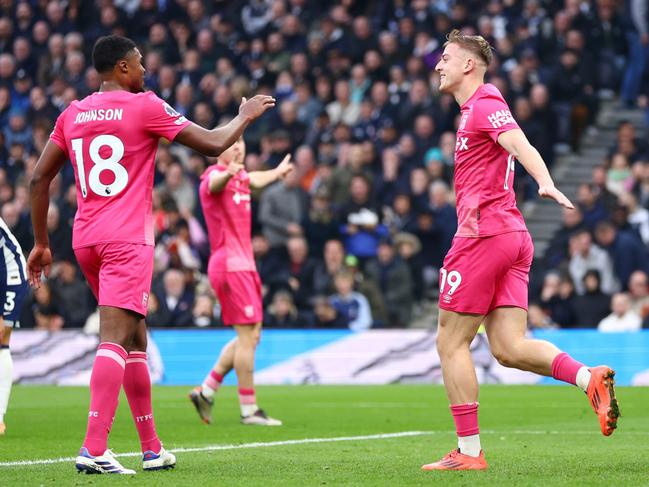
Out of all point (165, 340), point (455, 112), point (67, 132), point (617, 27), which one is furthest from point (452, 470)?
point (617, 27)

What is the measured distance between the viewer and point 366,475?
295 inches

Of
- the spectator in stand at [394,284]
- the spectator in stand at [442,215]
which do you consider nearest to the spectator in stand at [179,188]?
the spectator in stand at [394,284]

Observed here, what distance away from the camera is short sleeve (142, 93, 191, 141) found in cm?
766

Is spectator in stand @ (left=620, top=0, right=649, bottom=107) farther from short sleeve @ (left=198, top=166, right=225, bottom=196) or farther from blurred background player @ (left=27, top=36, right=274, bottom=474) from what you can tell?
blurred background player @ (left=27, top=36, right=274, bottom=474)

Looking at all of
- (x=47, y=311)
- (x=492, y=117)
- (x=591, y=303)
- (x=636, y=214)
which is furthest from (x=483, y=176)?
(x=47, y=311)

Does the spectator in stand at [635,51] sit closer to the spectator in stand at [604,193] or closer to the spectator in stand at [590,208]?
the spectator in stand at [604,193]

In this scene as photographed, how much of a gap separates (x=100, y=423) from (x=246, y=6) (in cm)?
2072

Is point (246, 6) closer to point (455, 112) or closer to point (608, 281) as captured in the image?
point (455, 112)

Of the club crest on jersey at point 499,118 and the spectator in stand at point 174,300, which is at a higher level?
the club crest on jersey at point 499,118

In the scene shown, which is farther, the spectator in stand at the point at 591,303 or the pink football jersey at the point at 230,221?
the spectator in stand at the point at 591,303

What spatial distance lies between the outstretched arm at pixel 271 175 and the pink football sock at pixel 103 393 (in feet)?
15.8

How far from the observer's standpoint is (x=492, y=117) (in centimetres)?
779

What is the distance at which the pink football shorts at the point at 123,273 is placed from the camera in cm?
754

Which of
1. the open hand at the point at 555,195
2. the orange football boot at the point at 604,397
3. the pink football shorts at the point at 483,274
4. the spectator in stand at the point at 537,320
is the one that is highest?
the open hand at the point at 555,195
